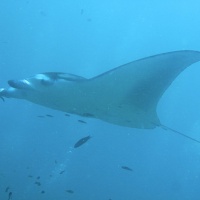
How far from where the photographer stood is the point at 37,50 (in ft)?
68.8

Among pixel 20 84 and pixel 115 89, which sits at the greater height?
pixel 115 89

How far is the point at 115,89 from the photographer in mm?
4320

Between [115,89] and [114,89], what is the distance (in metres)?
0.01

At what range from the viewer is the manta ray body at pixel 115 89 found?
155 inches

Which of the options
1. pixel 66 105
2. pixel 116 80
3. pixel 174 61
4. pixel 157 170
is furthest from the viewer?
pixel 157 170

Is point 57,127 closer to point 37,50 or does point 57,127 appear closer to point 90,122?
point 90,122

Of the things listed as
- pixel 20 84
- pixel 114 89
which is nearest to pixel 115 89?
pixel 114 89

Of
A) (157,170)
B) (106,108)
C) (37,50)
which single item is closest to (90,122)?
(37,50)

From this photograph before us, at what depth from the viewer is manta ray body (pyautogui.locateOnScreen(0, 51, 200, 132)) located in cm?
393

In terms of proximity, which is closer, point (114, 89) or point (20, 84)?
point (20, 84)

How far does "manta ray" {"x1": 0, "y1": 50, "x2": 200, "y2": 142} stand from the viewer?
12.9 feet

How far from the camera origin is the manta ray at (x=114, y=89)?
3928 mm

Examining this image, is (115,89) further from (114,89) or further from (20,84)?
(20,84)

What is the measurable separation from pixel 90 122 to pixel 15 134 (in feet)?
22.4
